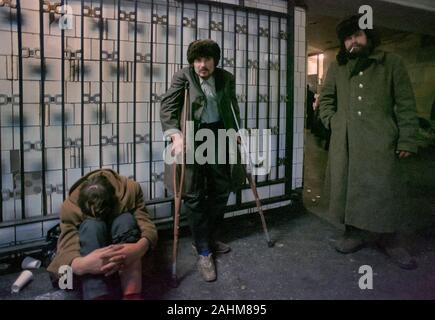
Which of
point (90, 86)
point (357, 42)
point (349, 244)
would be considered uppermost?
point (357, 42)

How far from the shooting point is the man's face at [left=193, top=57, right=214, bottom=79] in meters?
3.26

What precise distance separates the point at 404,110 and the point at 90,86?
2915 mm

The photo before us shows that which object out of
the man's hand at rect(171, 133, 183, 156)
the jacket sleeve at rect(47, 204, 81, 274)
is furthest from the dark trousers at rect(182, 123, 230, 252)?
the jacket sleeve at rect(47, 204, 81, 274)

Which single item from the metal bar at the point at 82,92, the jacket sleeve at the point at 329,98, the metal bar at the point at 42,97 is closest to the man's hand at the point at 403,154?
the jacket sleeve at the point at 329,98

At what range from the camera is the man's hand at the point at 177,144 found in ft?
10.3

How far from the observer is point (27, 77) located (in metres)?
3.29

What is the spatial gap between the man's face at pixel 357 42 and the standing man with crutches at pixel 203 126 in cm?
116

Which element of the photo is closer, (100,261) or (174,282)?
(100,261)

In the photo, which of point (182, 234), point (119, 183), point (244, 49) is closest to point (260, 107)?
point (244, 49)

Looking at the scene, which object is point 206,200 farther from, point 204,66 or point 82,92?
point 82,92

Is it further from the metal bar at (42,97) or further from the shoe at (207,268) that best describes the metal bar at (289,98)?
the metal bar at (42,97)

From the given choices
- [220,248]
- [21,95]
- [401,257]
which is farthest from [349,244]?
[21,95]

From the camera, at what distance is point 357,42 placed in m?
3.45

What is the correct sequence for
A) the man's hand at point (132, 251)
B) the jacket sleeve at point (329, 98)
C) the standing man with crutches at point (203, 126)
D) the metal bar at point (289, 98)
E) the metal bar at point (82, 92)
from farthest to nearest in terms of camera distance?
the metal bar at point (289, 98)
the jacket sleeve at point (329, 98)
the metal bar at point (82, 92)
the standing man with crutches at point (203, 126)
the man's hand at point (132, 251)
